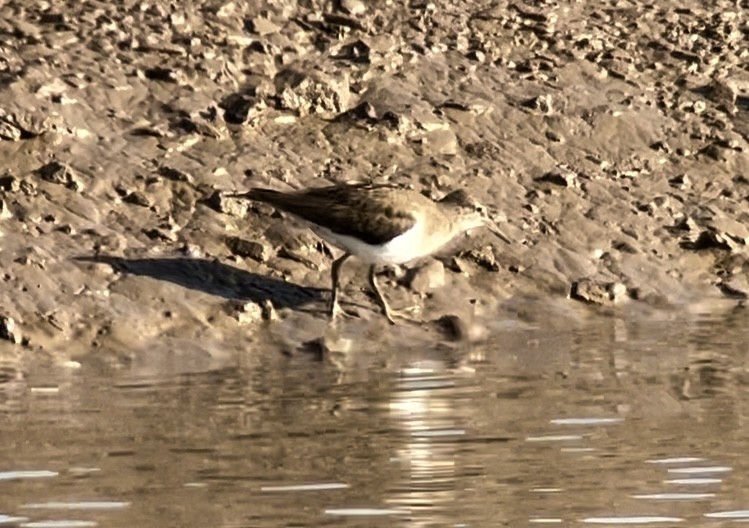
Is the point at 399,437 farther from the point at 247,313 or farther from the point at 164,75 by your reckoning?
the point at 164,75

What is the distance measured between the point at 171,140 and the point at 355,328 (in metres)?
2.19

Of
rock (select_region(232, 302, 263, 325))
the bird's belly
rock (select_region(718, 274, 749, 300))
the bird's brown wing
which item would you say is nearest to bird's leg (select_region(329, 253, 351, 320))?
the bird's belly

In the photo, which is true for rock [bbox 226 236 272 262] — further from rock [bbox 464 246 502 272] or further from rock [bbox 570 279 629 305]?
rock [bbox 570 279 629 305]

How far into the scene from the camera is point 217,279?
12.1 metres

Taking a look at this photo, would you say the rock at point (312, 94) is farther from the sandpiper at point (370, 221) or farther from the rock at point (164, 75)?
the sandpiper at point (370, 221)

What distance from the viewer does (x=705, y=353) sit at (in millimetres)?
10898

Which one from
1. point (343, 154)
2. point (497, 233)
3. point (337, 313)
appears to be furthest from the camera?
point (343, 154)

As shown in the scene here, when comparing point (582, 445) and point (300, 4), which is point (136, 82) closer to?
point (300, 4)

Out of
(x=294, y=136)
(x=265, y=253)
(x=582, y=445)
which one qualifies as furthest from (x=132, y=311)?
(x=582, y=445)

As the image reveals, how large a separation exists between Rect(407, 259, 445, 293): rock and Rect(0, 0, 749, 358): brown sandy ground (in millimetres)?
15

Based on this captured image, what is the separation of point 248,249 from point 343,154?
4.88 feet

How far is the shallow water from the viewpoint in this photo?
24.0 ft

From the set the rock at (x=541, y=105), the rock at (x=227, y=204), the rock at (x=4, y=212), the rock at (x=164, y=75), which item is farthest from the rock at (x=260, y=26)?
the rock at (x=4, y=212)

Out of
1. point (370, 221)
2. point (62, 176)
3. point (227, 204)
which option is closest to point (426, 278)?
point (370, 221)
